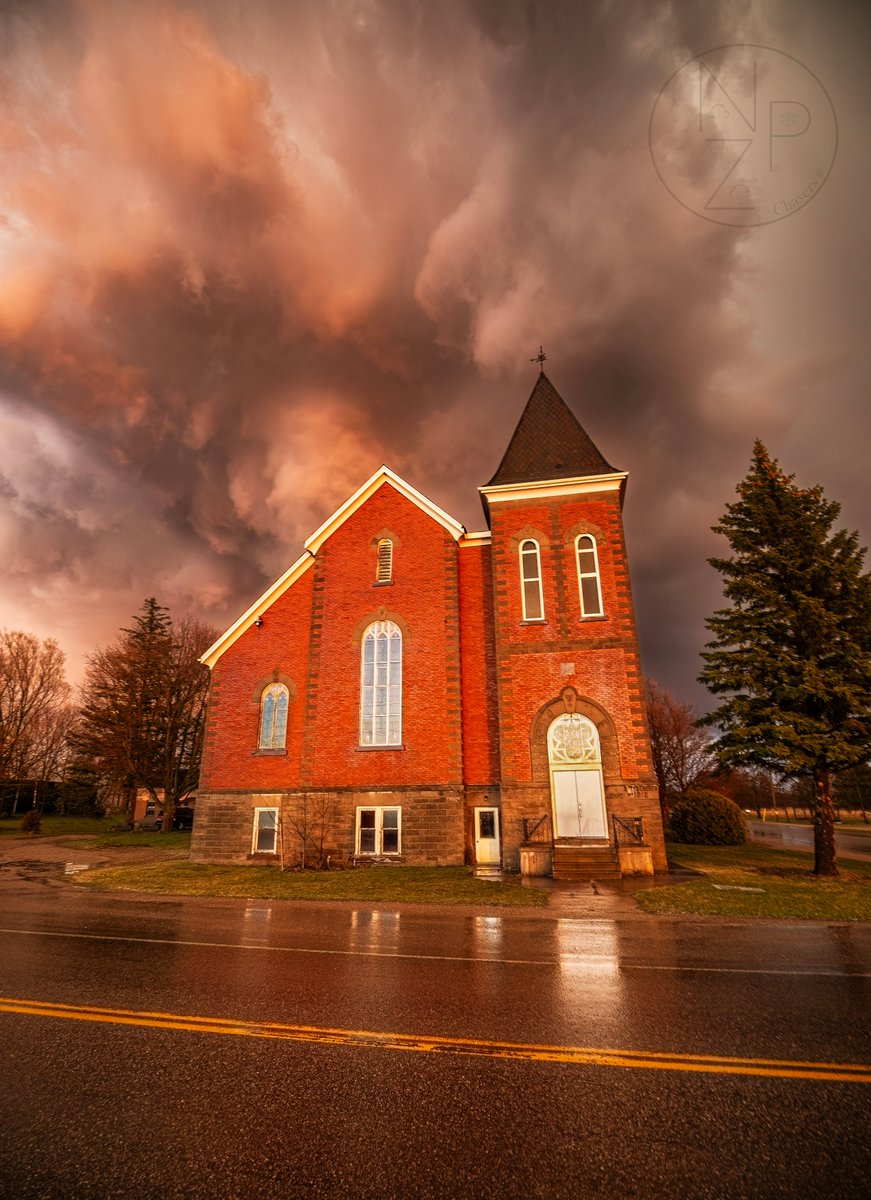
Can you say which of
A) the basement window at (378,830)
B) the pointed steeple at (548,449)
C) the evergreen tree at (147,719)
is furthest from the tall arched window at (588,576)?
the evergreen tree at (147,719)

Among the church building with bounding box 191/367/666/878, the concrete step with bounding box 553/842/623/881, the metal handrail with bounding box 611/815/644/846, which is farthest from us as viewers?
the church building with bounding box 191/367/666/878

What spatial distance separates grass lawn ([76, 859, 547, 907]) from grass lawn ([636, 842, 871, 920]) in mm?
3208

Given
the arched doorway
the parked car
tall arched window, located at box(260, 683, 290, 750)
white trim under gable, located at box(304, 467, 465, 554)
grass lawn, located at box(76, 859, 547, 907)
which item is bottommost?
grass lawn, located at box(76, 859, 547, 907)

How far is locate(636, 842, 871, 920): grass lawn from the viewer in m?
11.4

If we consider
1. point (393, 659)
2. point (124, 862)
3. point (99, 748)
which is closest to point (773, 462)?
point (393, 659)

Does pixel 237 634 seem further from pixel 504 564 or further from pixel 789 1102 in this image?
pixel 789 1102

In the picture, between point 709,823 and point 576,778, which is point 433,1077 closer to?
point 576,778

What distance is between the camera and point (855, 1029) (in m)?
5.34

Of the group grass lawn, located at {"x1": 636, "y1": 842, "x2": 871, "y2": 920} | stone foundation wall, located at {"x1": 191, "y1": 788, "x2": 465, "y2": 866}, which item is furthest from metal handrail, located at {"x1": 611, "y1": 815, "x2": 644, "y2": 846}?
stone foundation wall, located at {"x1": 191, "y1": 788, "x2": 465, "y2": 866}

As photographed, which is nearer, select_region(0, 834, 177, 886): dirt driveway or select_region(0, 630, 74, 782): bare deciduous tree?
select_region(0, 834, 177, 886): dirt driveway

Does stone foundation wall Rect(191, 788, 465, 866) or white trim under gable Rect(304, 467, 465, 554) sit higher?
white trim under gable Rect(304, 467, 465, 554)

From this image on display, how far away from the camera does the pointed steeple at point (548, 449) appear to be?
21.3 m

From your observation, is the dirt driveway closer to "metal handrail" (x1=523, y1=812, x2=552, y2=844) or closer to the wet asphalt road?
the wet asphalt road

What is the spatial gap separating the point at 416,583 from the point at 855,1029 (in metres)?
17.9
